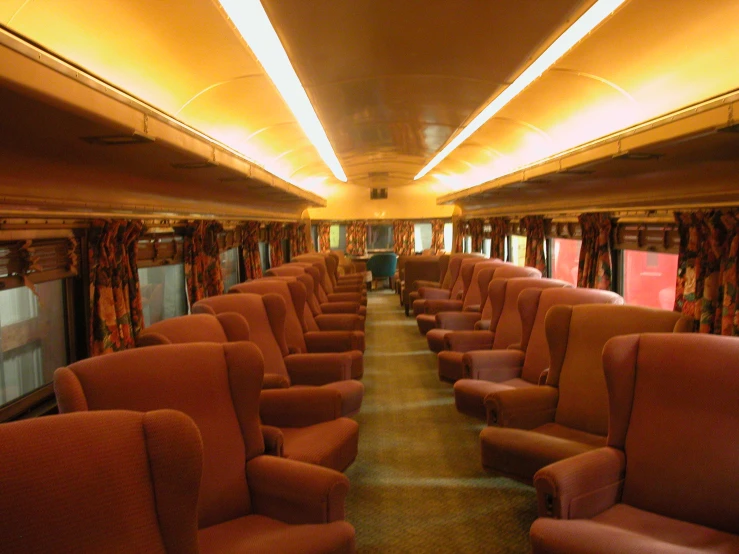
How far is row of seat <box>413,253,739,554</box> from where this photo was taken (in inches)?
84.8

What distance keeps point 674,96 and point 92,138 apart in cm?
319

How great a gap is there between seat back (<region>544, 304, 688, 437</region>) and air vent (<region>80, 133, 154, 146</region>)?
2.37 m

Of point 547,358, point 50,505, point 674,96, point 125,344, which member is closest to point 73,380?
point 50,505

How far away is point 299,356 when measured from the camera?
454cm

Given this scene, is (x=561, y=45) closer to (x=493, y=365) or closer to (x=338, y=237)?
(x=493, y=365)

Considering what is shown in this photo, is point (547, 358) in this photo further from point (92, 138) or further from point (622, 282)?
point (92, 138)

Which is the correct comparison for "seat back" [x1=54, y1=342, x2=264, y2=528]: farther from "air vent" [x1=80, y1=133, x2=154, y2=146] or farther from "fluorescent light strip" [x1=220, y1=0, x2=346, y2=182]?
"fluorescent light strip" [x1=220, y1=0, x2=346, y2=182]

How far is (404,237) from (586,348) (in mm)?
12809

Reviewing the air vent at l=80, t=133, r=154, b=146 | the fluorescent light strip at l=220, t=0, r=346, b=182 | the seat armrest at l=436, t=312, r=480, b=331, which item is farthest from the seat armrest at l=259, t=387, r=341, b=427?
the seat armrest at l=436, t=312, r=480, b=331

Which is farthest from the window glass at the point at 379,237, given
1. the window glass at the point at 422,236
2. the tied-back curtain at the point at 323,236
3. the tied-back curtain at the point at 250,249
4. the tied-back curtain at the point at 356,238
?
the tied-back curtain at the point at 250,249

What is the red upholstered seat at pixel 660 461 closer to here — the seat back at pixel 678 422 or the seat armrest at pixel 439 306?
the seat back at pixel 678 422

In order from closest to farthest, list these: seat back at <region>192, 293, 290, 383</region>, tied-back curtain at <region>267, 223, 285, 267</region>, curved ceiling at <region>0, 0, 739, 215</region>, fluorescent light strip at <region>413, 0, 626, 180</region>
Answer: curved ceiling at <region>0, 0, 739, 215</region> → fluorescent light strip at <region>413, 0, 626, 180</region> → seat back at <region>192, 293, 290, 383</region> → tied-back curtain at <region>267, 223, 285, 267</region>

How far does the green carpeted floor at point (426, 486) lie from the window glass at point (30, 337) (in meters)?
1.92

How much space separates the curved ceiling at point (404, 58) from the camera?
8.00 feet
